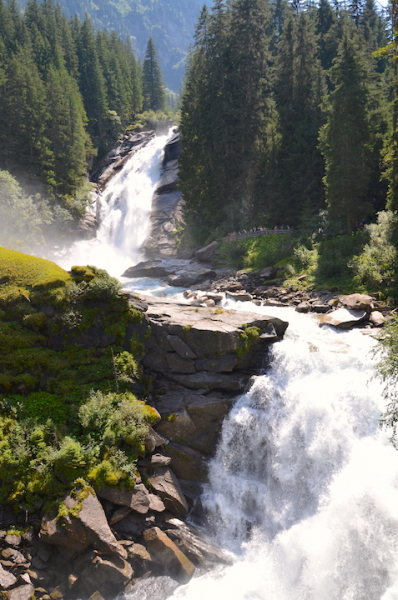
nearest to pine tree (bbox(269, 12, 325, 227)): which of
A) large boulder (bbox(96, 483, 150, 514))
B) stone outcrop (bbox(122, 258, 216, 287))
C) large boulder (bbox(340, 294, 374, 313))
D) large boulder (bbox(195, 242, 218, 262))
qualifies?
large boulder (bbox(195, 242, 218, 262))

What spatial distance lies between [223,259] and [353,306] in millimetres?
16995

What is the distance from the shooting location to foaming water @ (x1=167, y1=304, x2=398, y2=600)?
1030 centimetres

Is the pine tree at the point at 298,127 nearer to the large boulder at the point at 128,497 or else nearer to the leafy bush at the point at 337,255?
the leafy bush at the point at 337,255

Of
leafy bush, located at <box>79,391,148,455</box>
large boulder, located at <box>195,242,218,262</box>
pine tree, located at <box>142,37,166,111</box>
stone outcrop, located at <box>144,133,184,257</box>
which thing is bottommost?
leafy bush, located at <box>79,391,148,455</box>

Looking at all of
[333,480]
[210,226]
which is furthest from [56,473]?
[210,226]

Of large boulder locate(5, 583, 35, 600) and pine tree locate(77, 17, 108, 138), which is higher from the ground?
pine tree locate(77, 17, 108, 138)

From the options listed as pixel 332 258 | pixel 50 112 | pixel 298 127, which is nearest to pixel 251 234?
pixel 332 258

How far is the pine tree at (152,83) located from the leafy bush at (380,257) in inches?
2932

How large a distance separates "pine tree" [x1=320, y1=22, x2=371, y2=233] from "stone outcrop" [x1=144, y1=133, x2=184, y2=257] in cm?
1831

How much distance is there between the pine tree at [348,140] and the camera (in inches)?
1168

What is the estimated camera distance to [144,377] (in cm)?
1446

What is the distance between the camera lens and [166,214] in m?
48.5

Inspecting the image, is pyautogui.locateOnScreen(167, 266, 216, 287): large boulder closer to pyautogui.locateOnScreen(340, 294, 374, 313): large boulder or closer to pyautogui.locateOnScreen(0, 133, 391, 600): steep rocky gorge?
pyautogui.locateOnScreen(0, 133, 391, 600): steep rocky gorge

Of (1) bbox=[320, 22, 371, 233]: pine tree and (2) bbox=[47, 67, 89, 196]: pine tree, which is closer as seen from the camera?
(1) bbox=[320, 22, 371, 233]: pine tree
